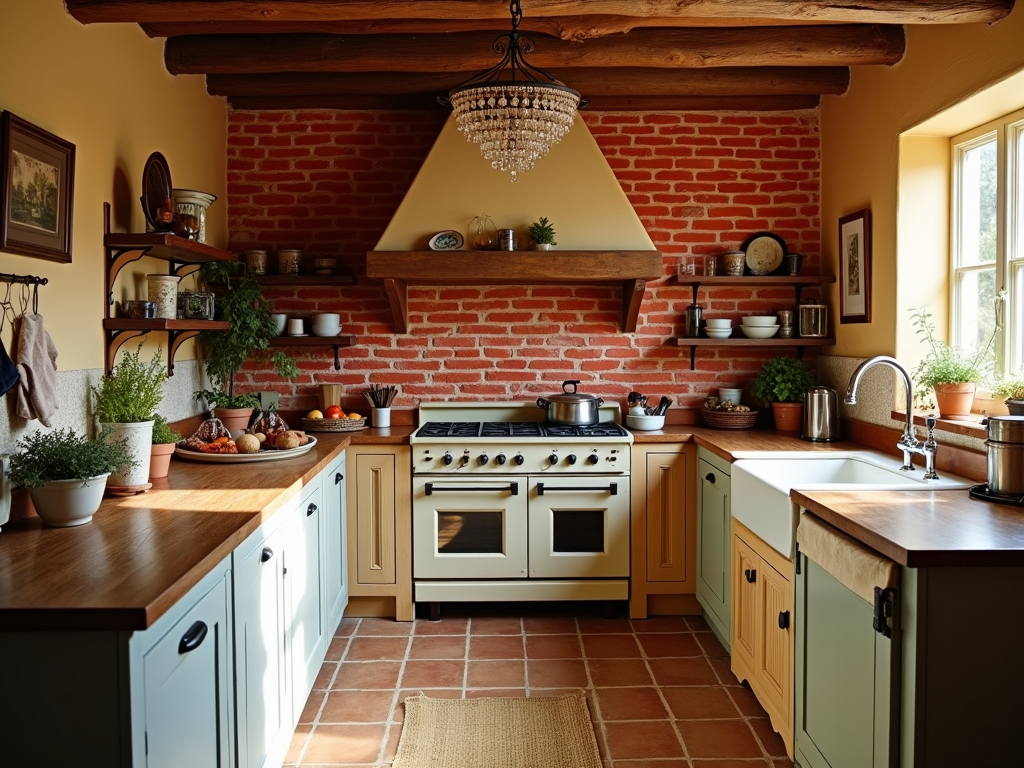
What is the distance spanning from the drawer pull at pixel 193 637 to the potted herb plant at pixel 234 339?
7.03 ft

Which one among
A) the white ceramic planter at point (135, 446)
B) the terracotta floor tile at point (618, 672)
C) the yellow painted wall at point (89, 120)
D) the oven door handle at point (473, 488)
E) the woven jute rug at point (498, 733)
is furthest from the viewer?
the oven door handle at point (473, 488)

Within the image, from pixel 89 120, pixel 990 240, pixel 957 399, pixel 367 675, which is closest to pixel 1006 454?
pixel 957 399

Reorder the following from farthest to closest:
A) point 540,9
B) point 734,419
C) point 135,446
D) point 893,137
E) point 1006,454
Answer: point 734,419 → point 893,137 → point 540,9 → point 135,446 → point 1006,454

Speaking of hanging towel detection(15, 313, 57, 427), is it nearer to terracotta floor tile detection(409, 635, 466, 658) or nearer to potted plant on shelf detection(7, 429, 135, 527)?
potted plant on shelf detection(7, 429, 135, 527)

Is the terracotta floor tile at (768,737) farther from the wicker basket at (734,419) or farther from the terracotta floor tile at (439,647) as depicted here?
the wicker basket at (734,419)

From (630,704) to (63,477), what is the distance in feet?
7.06

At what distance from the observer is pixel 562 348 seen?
15.1 feet

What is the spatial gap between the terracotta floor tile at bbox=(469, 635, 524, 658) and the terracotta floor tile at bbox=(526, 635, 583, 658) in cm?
5

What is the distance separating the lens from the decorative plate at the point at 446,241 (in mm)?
4113

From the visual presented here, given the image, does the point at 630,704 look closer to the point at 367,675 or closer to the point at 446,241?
the point at 367,675

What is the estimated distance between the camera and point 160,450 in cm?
294

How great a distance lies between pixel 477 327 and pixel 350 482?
1120mm

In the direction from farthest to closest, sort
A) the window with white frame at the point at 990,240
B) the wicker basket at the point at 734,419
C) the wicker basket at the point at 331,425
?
the wicker basket at the point at 734,419
the wicker basket at the point at 331,425
the window with white frame at the point at 990,240

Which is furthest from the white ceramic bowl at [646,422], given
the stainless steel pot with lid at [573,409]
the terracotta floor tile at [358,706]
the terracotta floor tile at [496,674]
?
the terracotta floor tile at [358,706]
